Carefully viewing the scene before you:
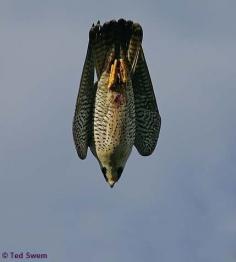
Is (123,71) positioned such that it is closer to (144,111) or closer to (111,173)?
(144,111)

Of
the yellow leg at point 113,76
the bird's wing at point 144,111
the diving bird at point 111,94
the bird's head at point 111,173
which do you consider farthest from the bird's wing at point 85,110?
the bird's wing at point 144,111

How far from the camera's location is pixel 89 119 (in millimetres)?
16375

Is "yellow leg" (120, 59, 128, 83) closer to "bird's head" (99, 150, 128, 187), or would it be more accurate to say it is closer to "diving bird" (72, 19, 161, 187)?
"diving bird" (72, 19, 161, 187)

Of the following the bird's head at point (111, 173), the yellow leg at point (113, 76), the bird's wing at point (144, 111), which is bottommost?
the bird's head at point (111, 173)

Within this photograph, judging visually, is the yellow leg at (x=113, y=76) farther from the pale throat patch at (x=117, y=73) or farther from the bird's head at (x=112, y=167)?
the bird's head at (x=112, y=167)

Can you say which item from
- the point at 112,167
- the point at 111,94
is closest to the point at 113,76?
the point at 111,94

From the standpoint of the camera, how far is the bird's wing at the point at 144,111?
54.2 feet

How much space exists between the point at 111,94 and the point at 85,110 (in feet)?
1.80

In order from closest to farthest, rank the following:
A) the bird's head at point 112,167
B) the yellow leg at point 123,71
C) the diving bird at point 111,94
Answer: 1. the yellow leg at point 123,71
2. the diving bird at point 111,94
3. the bird's head at point 112,167

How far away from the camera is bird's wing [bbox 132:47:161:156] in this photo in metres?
16.5

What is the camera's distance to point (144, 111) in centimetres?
1709

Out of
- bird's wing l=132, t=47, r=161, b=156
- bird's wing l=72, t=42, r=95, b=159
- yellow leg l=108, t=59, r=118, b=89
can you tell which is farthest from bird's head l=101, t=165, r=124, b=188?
yellow leg l=108, t=59, r=118, b=89

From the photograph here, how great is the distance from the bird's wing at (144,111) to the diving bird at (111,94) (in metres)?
0.02

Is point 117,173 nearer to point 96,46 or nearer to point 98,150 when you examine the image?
point 98,150
